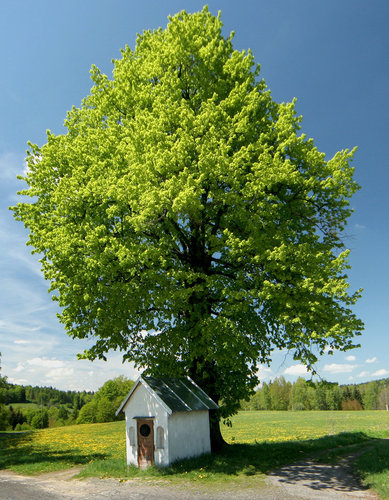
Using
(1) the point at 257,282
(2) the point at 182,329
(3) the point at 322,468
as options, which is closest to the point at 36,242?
(2) the point at 182,329

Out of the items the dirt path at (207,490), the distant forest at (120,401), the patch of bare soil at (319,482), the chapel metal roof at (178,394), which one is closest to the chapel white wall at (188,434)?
the chapel metal roof at (178,394)

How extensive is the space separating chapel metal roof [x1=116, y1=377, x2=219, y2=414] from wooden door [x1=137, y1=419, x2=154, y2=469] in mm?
1371

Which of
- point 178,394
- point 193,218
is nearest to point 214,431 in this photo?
point 178,394

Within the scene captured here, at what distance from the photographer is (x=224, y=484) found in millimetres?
14273

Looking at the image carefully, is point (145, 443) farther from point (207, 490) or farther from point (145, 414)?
point (207, 490)

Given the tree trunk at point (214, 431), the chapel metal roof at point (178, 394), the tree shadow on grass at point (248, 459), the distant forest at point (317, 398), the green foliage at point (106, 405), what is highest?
the chapel metal roof at point (178, 394)

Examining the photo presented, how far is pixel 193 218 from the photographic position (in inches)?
747

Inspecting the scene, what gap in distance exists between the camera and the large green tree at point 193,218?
16984mm

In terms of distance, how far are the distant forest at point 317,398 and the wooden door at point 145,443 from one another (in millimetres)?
107565

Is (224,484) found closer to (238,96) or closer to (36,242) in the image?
(36,242)

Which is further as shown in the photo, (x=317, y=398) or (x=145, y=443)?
(x=317, y=398)

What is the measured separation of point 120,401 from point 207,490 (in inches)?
3056

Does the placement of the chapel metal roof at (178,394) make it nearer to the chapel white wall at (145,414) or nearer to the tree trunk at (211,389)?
the chapel white wall at (145,414)

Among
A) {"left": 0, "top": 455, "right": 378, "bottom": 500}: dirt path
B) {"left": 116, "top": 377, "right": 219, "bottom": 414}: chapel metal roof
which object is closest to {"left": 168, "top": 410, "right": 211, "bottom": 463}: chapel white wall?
{"left": 116, "top": 377, "right": 219, "bottom": 414}: chapel metal roof
